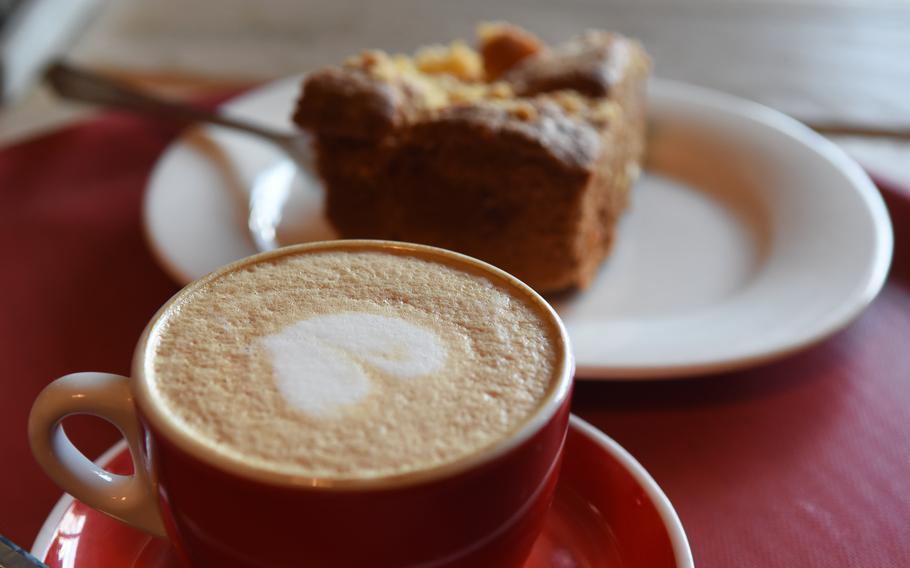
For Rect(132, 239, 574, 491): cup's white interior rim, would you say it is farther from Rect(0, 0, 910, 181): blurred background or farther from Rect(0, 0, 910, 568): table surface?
Rect(0, 0, 910, 181): blurred background

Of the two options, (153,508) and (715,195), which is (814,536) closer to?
(153,508)

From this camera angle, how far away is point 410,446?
0.50m

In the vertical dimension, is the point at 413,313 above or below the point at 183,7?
above

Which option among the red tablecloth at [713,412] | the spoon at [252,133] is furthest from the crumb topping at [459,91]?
the red tablecloth at [713,412]

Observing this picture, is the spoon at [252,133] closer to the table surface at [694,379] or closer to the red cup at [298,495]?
the table surface at [694,379]

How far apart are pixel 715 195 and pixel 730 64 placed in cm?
75

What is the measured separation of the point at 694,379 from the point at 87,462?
571 millimetres

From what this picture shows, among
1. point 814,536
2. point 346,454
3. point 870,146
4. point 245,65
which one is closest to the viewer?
point 346,454

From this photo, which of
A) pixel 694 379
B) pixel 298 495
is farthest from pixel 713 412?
pixel 298 495

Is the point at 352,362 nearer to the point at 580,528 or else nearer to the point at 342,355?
the point at 342,355

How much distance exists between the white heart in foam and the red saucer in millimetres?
174

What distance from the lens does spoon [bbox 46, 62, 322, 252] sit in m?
1.18

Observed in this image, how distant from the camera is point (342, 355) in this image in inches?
22.4

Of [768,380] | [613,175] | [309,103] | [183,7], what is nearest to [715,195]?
[613,175]
